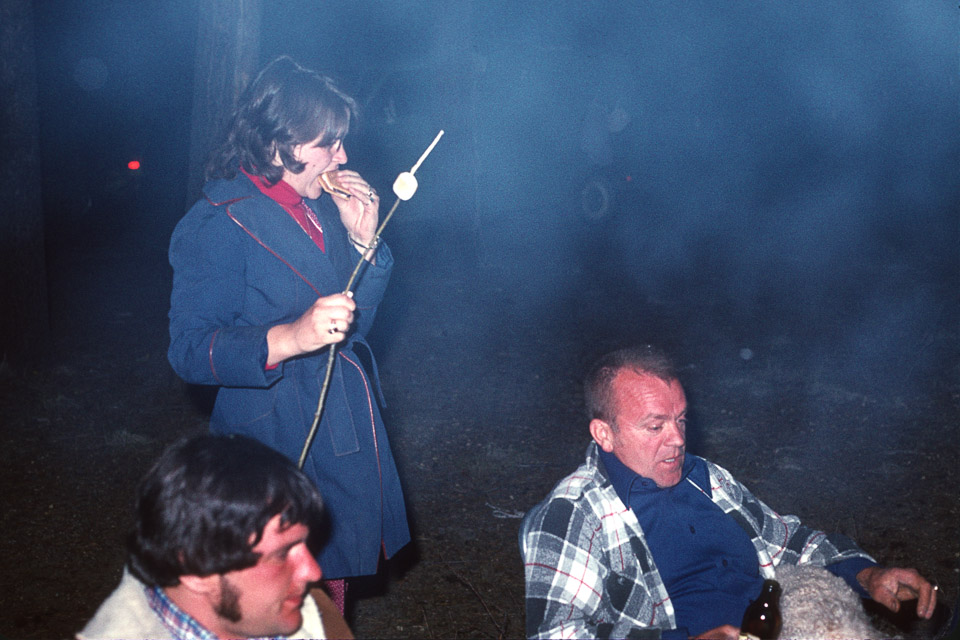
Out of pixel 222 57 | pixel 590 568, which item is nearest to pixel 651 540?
pixel 590 568

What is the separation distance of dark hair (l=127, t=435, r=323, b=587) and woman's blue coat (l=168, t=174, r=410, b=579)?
0.71 m

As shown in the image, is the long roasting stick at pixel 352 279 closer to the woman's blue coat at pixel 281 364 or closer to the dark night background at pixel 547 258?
the woman's blue coat at pixel 281 364

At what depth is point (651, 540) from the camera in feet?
8.38

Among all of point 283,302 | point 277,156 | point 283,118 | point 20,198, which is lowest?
point 20,198

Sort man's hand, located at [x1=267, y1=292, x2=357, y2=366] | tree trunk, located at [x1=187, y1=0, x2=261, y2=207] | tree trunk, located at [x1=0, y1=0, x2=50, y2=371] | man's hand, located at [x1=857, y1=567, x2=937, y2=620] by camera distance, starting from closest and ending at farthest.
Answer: man's hand, located at [x1=267, y1=292, x2=357, y2=366] < man's hand, located at [x1=857, y1=567, x2=937, y2=620] < tree trunk, located at [x1=187, y1=0, x2=261, y2=207] < tree trunk, located at [x1=0, y1=0, x2=50, y2=371]

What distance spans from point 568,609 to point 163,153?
15.3 meters

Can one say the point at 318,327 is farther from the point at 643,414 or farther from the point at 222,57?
the point at 222,57

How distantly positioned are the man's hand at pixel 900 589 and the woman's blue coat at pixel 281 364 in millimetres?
1372

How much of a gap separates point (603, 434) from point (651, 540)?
320 millimetres

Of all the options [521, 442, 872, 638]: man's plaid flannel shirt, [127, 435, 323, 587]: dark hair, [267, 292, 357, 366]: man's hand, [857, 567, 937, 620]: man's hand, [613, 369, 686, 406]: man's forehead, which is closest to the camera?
[127, 435, 323, 587]: dark hair

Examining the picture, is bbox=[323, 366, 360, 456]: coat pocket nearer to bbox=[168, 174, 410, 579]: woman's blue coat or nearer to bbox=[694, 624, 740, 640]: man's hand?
bbox=[168, 174, 410, 579]: woman's blue coat

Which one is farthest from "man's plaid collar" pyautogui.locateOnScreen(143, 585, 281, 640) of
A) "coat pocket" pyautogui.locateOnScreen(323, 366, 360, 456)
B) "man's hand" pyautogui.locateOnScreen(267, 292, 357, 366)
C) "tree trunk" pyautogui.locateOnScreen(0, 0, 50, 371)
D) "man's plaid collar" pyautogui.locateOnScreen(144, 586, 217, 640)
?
"tree trunk" pyautogui.locateOnScreen(0, 0, 50, 371)

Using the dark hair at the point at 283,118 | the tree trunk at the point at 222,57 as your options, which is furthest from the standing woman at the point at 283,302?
the tree trunk at the point at 222,57

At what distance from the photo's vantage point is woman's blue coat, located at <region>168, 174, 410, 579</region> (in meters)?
2.40
